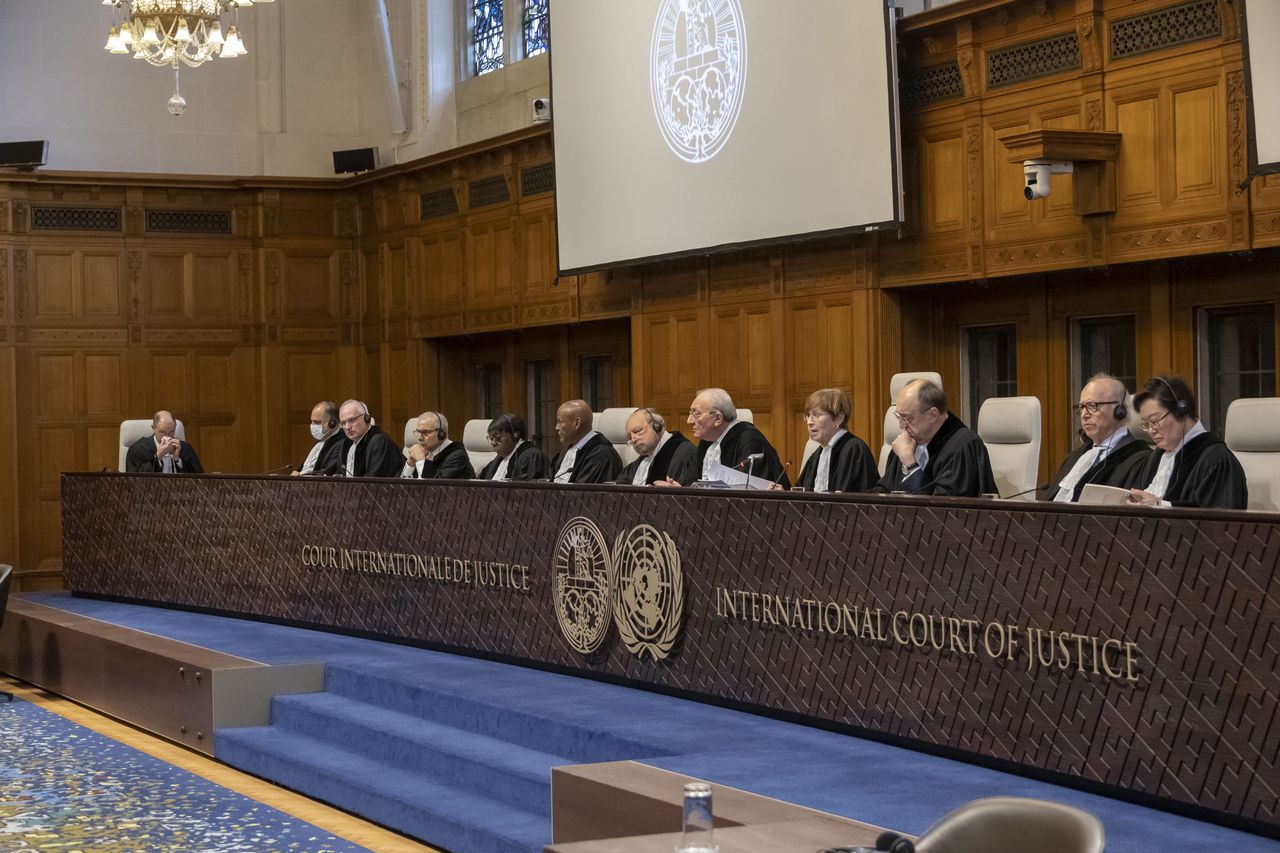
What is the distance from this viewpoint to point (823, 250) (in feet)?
30.2

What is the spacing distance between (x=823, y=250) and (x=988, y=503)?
493 centimetres

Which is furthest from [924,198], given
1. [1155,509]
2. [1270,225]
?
[1155,509]

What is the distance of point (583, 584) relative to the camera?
243 inches

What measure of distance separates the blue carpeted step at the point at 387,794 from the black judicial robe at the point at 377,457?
2404 millimetres

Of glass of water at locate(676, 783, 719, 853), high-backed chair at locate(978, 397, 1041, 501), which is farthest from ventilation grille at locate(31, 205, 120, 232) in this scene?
glass of water at locate(676, 783, 719, 853)

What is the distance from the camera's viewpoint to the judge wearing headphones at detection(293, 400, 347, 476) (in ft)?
31.5

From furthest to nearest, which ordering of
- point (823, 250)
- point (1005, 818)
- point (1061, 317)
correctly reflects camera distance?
1. point (823, 250)
2. point (1061, 317)
3. point (1005, 818)

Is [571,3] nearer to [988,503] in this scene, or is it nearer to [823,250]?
[823,250]

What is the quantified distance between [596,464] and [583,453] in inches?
4.5

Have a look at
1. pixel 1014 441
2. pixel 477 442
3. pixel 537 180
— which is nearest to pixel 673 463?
pixel 1014 441

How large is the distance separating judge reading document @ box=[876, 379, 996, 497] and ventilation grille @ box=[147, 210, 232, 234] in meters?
8.77

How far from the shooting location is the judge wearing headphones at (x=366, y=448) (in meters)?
9.14

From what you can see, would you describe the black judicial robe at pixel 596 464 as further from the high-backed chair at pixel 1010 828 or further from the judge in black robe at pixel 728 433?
the high-backed chair at pixel 1010 828

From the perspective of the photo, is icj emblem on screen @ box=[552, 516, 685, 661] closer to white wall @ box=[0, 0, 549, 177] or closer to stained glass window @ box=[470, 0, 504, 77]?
white wall @ box=[0, 0, 549, 177]
